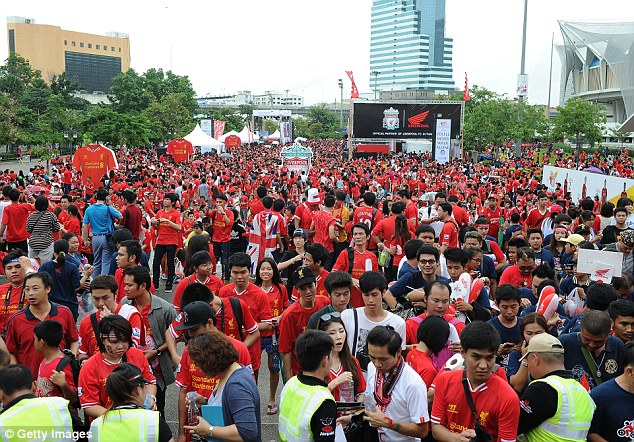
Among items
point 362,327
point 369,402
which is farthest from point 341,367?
point 362,327

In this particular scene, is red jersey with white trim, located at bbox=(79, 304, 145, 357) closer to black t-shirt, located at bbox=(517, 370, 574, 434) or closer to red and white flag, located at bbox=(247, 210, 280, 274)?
black t-shirt, located at bbox=(517, 370, 574, 434)

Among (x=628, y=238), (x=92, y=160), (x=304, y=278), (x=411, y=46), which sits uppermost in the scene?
(x=411, y=46)

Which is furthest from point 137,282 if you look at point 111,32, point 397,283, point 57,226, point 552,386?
point 111,32

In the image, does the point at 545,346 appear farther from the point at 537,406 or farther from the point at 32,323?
the point at 32,323

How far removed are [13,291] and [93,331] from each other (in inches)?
60.0

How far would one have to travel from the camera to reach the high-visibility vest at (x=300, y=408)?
122 inches

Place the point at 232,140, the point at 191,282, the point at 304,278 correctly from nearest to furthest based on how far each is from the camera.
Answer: the point at 304,278
the point at 191,282
the point at 232,140

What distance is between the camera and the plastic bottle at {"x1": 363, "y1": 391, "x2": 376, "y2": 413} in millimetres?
3600

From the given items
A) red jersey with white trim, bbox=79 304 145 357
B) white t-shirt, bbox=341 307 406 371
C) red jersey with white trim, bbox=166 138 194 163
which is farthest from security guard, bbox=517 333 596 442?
red jersey with white trim, bbox=166 138 194 163

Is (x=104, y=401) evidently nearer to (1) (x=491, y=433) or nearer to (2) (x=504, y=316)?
(1) (x=491, y=433)

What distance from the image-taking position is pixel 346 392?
368 cm

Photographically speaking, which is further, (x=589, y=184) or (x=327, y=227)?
(x=589, y=184)

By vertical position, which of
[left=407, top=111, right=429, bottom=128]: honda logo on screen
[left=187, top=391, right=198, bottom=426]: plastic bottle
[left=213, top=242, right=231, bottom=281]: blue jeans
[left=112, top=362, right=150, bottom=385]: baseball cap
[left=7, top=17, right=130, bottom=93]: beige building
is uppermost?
[left=7, top=17, right=130, bottom=93]: beige building

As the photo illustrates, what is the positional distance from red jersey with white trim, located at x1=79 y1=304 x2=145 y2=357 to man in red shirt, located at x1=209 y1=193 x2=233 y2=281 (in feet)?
18.8
